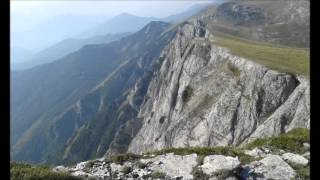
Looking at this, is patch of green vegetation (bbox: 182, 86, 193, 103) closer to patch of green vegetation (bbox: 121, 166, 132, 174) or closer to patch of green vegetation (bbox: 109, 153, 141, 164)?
patch of green vegetation (bbox: 109, 153, 141, 164)

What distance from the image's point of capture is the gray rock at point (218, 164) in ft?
59.0

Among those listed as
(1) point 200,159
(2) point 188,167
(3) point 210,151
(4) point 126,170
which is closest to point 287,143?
(3) point 210,151

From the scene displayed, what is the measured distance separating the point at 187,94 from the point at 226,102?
92.5ft

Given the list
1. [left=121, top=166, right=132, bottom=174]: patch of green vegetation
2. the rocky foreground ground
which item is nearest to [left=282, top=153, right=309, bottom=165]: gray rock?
the rocky foreground ground

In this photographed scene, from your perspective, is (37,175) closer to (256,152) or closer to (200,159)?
(200,159)

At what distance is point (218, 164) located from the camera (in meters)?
18.6

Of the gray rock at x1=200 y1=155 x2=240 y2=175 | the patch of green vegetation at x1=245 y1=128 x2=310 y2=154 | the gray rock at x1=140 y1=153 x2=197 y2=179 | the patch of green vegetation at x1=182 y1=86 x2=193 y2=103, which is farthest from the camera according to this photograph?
the patch of green vegetation at x1=182 y1=86 x2=193 y2=103

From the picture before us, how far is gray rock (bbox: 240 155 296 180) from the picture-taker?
17.3 metres

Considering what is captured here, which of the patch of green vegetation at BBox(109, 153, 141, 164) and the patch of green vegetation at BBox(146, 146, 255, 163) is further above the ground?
the patch of green vegetation at BBox(146, 146, 255, 163)

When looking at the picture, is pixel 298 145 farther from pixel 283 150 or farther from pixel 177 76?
pixel 177 76

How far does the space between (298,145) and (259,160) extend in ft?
11.4

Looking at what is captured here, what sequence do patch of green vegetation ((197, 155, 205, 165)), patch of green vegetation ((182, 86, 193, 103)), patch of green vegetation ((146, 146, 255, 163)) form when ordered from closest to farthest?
patch of green vegetation ((197, 155, 205, 165)), patch of green vegetation ((146, 146, 255, 163)), patch of green vegetation ((182, 86, 193, 103))

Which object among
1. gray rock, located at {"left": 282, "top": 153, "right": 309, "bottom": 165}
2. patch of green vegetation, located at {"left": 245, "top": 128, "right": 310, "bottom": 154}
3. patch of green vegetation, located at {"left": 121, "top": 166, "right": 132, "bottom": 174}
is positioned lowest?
patch of green vegetation, located at {"left": 121, "top": 166, "right": 132, "bottom": 174}
